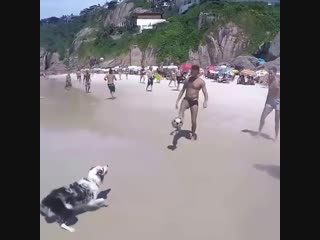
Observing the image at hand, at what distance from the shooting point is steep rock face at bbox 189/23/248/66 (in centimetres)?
415

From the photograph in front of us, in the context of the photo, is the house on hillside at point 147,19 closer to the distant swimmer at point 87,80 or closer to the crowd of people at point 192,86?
the crowd of people at point 192,86

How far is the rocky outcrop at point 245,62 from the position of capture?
4.21 meters

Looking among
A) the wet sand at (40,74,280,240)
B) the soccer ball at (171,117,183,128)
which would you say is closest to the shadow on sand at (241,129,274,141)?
the wet sand at (40,74,280,240)

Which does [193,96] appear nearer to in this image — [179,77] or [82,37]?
[179,77]

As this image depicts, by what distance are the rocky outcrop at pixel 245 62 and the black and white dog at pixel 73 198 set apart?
1.69 meters

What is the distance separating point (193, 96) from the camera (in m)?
3.81

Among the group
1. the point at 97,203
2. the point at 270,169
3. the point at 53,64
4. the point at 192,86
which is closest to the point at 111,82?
the point at 53,64

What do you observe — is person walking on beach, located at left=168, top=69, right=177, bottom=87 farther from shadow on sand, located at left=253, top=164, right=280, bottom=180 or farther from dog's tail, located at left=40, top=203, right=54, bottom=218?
dog's tail, located at left=40, top=203, right=54, bottom=218

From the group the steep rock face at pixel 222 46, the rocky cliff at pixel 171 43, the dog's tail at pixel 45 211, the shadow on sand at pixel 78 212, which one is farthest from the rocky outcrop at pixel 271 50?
the dog's tail at pixel 45 211

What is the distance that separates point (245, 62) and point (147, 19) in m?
1.07

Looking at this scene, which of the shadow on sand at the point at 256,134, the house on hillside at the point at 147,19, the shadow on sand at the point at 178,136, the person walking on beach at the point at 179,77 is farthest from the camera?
the house on hillside at the point at 147,19
